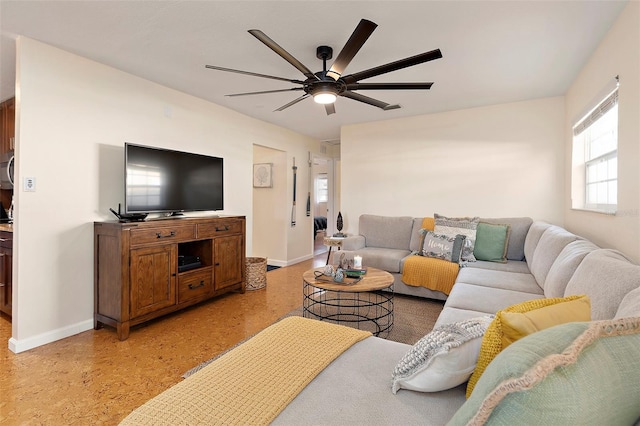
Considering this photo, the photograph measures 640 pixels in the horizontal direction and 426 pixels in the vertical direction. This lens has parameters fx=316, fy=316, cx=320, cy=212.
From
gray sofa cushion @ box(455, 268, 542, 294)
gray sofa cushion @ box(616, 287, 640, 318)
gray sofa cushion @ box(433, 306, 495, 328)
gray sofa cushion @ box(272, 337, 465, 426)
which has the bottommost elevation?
gray sofa cushion @ box(433, 306, 495, 328)

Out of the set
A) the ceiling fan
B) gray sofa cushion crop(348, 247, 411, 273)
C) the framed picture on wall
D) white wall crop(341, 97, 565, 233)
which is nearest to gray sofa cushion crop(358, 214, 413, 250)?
gray sofa cushion crop(348, 247, 411, 273)

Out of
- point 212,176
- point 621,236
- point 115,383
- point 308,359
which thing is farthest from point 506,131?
point 115,383

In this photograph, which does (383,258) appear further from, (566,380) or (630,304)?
(566,380)

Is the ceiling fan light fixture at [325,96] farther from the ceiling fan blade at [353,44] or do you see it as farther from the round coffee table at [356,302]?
the round coffee table at [356,302]

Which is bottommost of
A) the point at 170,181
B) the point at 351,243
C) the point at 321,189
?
the point at 351,243

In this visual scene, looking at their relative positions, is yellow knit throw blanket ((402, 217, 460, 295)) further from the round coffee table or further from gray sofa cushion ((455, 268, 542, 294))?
the round coffee table

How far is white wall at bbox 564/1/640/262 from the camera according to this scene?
195 cm

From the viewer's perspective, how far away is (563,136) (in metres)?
3.83

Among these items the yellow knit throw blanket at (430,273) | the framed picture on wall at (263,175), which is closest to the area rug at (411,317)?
the yellow knit throw blanket at (430,273)

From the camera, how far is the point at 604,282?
4.51 ft

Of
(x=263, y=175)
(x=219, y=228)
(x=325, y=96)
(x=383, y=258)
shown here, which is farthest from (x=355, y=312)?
(x=263, y=175)

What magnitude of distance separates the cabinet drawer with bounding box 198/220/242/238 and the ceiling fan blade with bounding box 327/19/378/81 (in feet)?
6.75

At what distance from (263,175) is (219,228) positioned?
229 cm

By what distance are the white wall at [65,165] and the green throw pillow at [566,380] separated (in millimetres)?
3158
